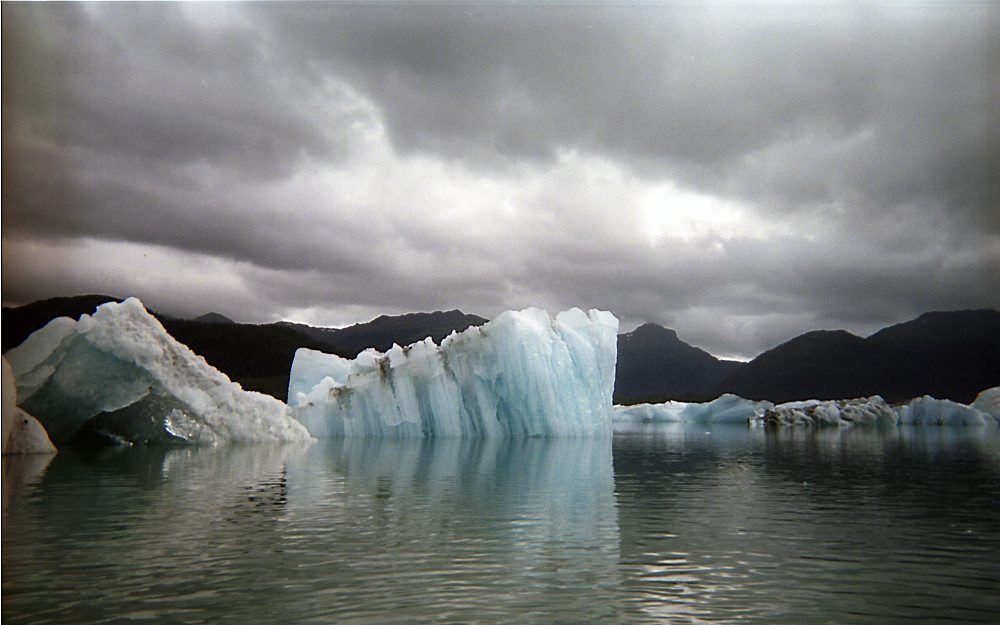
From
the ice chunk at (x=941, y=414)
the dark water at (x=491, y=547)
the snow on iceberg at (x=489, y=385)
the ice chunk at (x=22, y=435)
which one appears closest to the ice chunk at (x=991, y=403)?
the ice chunk at (x=941, y=414)

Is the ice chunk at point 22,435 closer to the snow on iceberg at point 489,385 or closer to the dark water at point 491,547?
the dark water at point 491,547

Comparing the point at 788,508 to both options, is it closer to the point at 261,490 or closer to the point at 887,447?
the point at 261,490

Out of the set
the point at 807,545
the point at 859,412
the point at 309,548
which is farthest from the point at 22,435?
the point at 859,412

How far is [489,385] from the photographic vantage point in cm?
4141

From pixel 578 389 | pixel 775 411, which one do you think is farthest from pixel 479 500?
pixel 775 411

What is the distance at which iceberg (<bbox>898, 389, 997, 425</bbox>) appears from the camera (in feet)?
241

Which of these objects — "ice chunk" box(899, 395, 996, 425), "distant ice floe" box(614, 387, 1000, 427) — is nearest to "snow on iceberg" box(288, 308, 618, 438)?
"distant ice floe" box(614, 387, 1000, 427)

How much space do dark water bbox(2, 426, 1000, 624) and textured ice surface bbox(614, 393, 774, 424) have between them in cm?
6880

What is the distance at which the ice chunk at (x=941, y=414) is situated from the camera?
241 feet

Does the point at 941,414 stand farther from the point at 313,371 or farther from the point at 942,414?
the point at 313,371

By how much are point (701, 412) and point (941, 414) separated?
1021 inches

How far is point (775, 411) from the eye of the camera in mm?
77938

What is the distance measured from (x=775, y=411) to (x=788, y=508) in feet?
220

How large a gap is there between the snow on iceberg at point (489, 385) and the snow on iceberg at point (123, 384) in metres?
9.87
